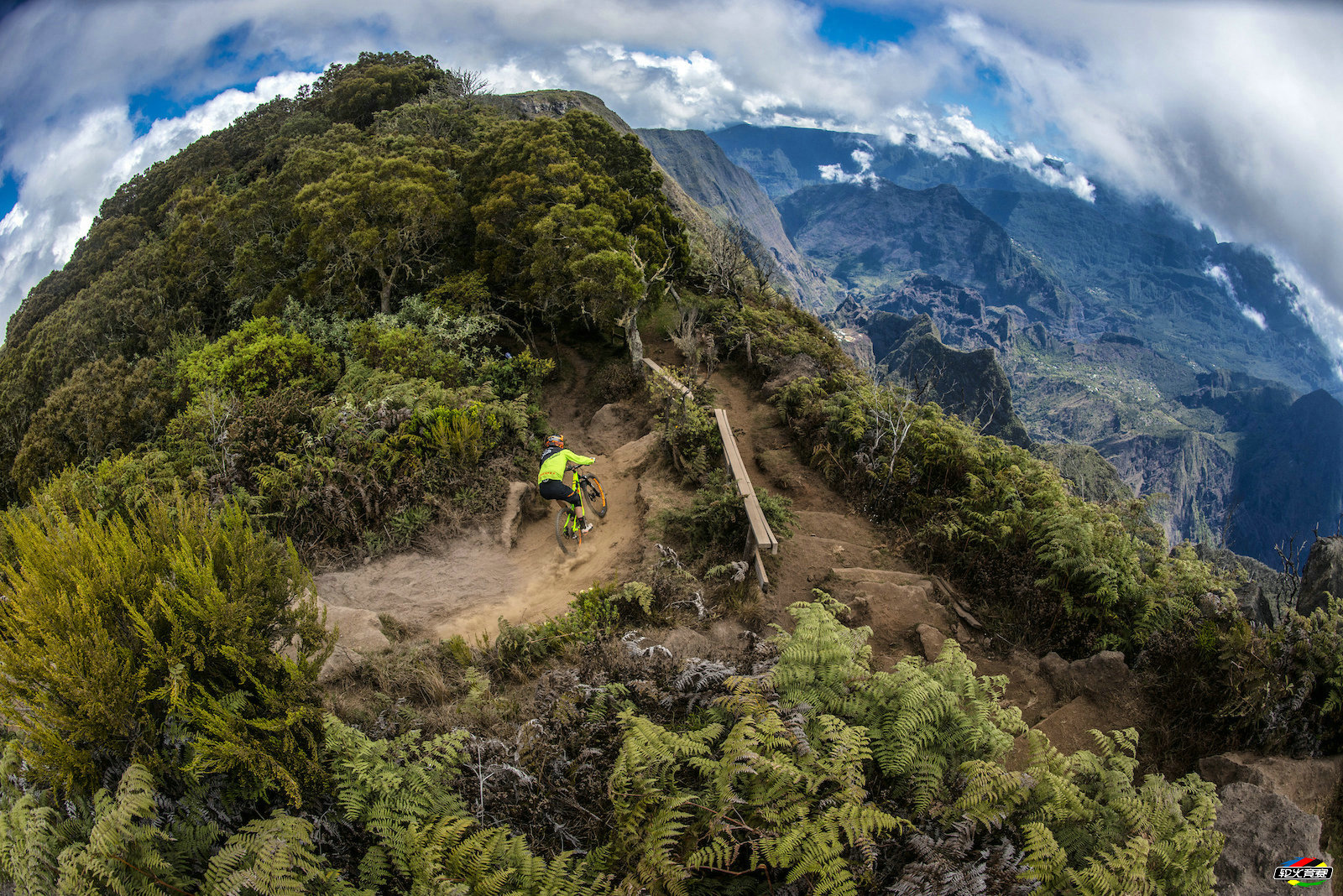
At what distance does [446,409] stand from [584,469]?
9.03ft

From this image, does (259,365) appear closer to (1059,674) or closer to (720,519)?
(720,519)

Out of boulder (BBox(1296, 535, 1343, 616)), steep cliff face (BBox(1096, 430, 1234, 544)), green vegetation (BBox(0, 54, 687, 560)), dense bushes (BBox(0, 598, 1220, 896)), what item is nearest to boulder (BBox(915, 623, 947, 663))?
dense bushes (BBox(0, 598, 1220, 896))

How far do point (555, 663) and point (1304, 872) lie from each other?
237 inches

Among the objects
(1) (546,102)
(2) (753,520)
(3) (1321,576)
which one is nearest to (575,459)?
(2) (753,520)

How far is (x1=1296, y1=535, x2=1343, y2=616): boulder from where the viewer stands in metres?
6.52

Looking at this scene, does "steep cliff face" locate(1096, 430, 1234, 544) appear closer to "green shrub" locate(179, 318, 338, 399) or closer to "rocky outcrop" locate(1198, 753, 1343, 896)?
"rocky outcrop" locate(1198, 753, 1343, 896)

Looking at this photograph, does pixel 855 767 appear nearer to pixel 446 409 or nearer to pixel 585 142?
pixel 446 409

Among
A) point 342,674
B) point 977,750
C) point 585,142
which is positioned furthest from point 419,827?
point 585,142

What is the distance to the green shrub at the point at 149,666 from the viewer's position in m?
3.59

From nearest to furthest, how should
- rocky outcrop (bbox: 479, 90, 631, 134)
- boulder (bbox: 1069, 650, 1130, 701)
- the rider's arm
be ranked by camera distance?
boulder (bbox: 1069, 650, 1130, 701) → the rider's arm → rocky outcrop (bbox: 479, 90, 631, 134)

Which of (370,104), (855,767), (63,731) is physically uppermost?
(370,104)

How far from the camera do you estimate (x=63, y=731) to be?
3.70 m

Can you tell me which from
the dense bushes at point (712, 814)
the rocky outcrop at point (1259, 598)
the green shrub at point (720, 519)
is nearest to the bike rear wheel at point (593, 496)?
the green shrub at point (720, 519)

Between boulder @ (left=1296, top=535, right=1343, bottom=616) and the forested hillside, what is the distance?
3.48 feet
